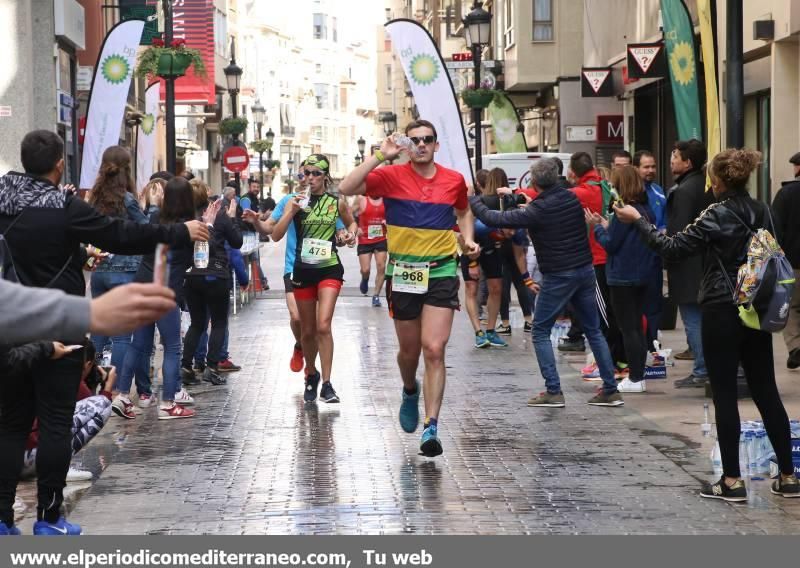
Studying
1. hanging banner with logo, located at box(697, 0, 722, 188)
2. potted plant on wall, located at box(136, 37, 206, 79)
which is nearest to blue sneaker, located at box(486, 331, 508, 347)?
hanging banner with logo, located at box(697, 0, 722, 188)

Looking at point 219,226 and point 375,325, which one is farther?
point 375,325

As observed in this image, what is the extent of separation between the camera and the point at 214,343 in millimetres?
14125

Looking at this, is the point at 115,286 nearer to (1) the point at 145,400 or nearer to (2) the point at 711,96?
(1) the point at 145,400

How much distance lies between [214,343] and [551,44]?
29.3 metres

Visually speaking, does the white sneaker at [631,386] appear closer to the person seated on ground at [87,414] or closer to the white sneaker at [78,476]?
the person seated on ground at [87,414]

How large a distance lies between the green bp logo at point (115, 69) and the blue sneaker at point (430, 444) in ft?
37.9

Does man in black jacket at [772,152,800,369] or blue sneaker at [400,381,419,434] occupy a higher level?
man in black jacket at [772,152,800,369]

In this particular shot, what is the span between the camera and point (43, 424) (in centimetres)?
726

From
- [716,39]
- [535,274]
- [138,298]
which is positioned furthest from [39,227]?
[716,39]

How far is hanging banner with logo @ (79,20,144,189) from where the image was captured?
62.1 ft

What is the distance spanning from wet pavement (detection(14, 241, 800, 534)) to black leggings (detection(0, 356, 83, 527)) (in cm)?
44

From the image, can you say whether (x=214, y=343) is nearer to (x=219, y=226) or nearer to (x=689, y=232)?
(x=219, y=226)

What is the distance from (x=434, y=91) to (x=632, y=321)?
615 cm

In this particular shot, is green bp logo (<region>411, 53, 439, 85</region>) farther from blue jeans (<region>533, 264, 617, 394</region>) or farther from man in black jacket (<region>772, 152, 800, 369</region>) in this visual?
blue jeans (<region>533, 264, 617, 394</region>)
